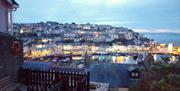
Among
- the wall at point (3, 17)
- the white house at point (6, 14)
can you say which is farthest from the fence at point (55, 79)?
the white house at point (6, 14)

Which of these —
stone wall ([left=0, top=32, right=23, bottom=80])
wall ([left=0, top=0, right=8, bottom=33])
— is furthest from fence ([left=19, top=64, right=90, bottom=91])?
wall ([left=0, top=0, right=8, bottom=33])

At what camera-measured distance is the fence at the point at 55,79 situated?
11109 millimetres

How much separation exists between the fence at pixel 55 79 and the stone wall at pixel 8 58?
0.51 meters

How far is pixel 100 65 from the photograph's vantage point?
26.4m

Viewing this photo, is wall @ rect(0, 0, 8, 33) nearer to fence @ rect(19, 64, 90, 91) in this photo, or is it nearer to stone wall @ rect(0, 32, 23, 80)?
stone wall @ rect(0, 32, 23, 80)

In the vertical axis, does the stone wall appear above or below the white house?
below

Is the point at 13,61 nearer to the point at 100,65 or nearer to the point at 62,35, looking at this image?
the point at 100,65

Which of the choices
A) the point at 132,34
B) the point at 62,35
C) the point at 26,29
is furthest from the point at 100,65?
the point at 132,34

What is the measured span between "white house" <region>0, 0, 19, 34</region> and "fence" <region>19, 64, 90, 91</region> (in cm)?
289

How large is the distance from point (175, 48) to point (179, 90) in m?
83.2

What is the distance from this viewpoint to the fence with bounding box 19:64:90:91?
11109mm

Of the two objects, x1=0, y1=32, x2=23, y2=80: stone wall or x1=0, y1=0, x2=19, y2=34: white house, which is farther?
x1=0, y1=0, x2=19, y2=34: white house

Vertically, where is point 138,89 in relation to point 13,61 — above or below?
below

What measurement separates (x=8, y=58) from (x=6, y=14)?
3.92 metres
